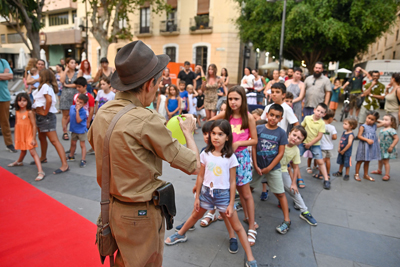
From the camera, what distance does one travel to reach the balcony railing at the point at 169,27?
80.3ft

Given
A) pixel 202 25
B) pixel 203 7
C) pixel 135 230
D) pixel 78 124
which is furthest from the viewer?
pixel 202 25

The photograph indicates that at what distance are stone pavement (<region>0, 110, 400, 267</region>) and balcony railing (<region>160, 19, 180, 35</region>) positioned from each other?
2138 centimetres

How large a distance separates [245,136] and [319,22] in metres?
14.6

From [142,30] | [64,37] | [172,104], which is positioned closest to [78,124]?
[172,104]

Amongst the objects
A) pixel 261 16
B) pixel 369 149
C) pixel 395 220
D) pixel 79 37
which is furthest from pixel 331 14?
pixel 79 37

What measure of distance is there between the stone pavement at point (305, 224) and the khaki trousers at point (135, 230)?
1.19 metres

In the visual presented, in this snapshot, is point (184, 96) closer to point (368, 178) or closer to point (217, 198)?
point (368, 178)

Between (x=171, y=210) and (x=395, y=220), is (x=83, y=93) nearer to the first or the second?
(x=171, y=210)

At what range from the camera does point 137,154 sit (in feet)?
5.08

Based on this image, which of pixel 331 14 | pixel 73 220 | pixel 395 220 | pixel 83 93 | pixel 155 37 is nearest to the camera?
pixel 73 220

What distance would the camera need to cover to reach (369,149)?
524 centimetres

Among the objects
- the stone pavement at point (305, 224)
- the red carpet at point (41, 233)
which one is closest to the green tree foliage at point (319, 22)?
the stone pavement at point (305, 224)

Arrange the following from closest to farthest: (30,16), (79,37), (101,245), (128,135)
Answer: (128,135) → (101,245) → (30,16) → (79,37)

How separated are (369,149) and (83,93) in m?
5.81
